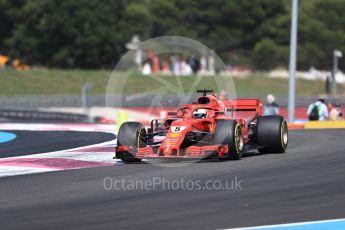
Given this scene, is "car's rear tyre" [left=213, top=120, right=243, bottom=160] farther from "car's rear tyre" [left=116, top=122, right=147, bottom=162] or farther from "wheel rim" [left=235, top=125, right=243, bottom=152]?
"car's rear tyre" [left=116, top=122, right=147, bottom=162]

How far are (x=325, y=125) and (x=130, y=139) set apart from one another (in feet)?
41.4

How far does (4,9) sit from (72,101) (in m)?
23.2

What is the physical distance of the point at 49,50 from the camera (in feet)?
204

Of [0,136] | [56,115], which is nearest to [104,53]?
[56,115]

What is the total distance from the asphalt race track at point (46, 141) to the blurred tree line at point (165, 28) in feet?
131

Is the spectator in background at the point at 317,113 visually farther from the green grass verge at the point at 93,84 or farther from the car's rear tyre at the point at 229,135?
the green grass verge at the point at 93,84

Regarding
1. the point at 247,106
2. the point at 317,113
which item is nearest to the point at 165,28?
the point at 317,113

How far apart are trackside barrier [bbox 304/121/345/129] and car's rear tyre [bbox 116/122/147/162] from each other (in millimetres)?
12205

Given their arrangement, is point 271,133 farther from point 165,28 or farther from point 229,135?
point 165,28

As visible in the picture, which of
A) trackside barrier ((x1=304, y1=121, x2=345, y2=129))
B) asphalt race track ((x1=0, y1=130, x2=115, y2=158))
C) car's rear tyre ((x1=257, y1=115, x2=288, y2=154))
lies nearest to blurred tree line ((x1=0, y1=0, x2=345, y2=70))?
trackside barrier ((x1=304, y1=121, x2=345, y2=129))

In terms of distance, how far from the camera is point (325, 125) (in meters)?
25.2

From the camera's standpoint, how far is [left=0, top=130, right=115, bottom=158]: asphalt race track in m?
16.3

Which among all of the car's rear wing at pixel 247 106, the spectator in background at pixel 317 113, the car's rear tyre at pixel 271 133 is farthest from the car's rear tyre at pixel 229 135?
the spectator in background at pixel 317 113

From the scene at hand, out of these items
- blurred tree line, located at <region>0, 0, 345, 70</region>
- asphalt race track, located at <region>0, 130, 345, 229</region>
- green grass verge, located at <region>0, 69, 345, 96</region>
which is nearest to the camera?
asphalt race track, located at <region>0, 130, 345, 229</region>
